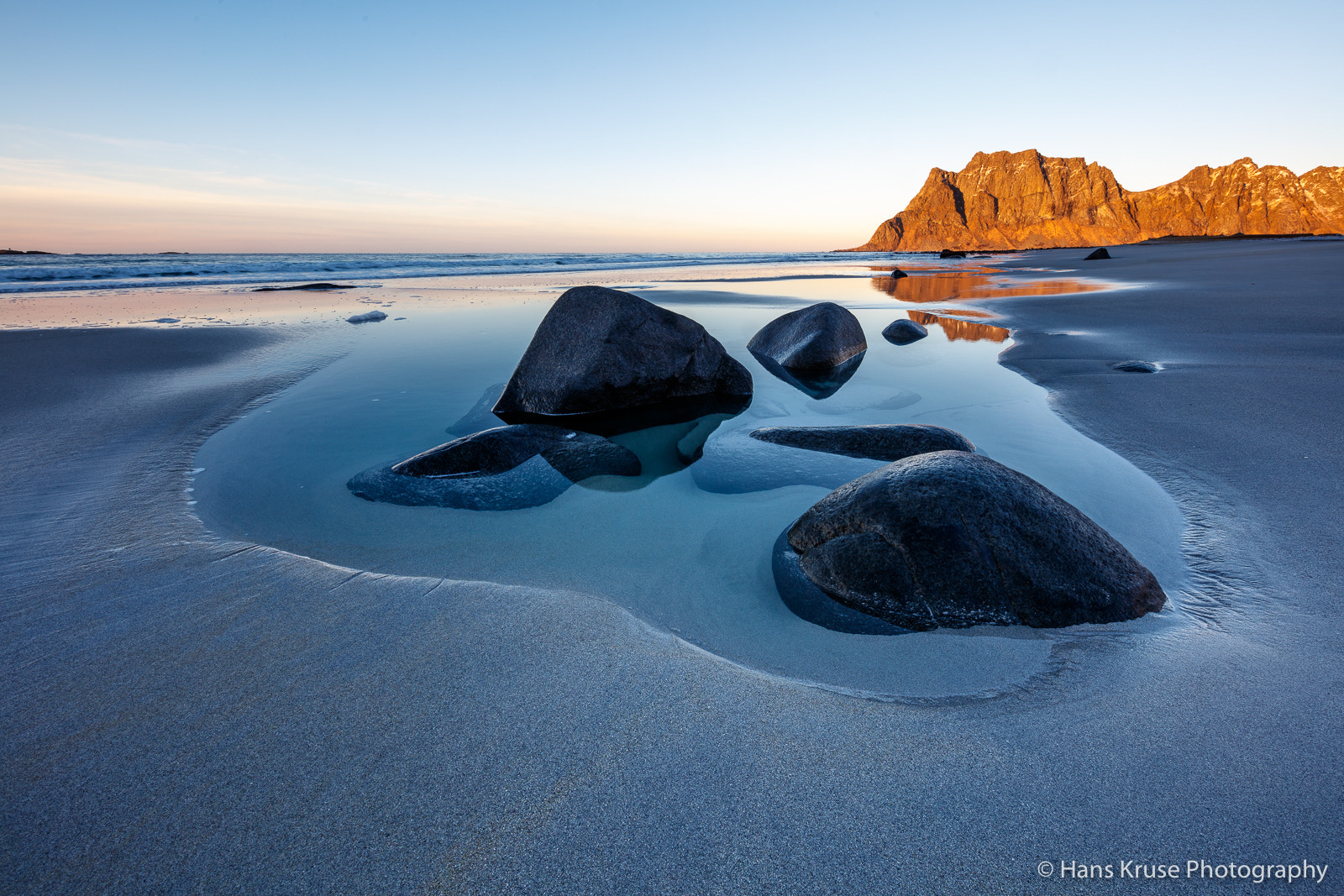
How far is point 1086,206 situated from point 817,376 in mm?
178945

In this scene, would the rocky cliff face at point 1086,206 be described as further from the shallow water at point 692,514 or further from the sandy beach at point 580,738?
the sandy beach at point 580,738

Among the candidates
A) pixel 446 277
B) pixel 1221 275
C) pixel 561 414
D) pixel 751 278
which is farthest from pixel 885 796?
pixel 446 277

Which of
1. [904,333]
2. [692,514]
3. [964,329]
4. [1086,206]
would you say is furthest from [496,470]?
[1086,206]

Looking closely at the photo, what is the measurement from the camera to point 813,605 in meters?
2.14

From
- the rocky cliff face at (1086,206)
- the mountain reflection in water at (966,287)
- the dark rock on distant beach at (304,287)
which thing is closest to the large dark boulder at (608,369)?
the mountain reflection in water at (966,287)

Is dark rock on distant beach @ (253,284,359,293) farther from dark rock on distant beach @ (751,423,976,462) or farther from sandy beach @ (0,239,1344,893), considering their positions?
dark rock on distant beach @ (751,423,976,462)

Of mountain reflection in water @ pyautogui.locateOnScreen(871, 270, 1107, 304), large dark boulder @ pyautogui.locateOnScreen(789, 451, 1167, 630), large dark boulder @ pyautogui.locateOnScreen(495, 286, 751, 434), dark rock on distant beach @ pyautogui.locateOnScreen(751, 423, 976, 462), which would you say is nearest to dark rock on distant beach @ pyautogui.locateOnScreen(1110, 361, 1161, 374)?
dark rock on distant beach @ pyautogui.locateOnScreen(751, 423, 976, 462)

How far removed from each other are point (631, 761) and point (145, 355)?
27.7 feet

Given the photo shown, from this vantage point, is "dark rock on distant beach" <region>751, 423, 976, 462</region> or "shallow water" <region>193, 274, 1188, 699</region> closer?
"shallow water" <region>193, 274, 1188, 699</region>

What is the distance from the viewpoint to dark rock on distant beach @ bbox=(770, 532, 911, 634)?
1.99m

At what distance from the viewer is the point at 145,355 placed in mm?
6785

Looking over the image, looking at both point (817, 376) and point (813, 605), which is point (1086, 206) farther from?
point (813, 605)

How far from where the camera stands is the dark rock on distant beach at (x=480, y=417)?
4.50 m

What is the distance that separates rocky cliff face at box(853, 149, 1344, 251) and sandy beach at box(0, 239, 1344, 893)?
13760 centimetres
